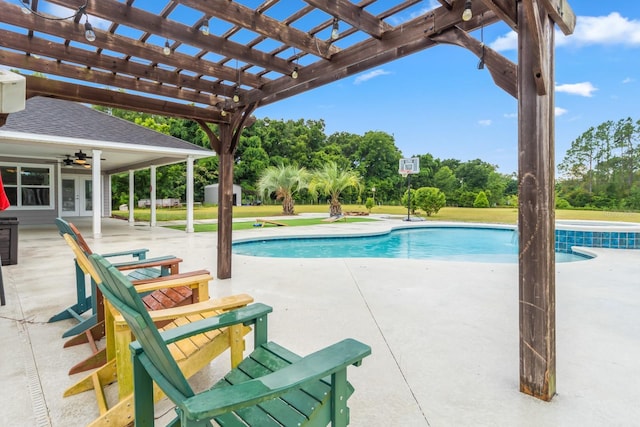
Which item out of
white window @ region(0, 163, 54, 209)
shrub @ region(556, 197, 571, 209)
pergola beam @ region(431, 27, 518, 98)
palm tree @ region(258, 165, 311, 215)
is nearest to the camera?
pergola beam @ region(431, 27, 518, 98)

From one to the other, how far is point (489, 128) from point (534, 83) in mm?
42216

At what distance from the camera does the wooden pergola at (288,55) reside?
6.51 ft

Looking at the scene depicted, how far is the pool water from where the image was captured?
8.83m

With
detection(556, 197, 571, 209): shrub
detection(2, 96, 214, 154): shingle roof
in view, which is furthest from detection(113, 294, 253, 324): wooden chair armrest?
detection(556, 197, 571, 209): shrub

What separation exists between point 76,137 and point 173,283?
890 centimetres

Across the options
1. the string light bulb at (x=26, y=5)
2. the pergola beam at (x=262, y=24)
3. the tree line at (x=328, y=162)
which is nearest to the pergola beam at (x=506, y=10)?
the pergola beam at (x=262, y=24)

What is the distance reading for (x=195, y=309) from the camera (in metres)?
1.89

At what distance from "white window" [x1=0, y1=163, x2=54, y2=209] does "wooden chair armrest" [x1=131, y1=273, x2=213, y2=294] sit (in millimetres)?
14165

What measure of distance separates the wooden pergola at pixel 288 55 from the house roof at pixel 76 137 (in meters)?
6.47

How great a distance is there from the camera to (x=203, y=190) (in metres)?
30.6

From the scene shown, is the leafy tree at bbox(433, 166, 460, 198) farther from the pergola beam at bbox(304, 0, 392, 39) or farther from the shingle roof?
the pergola beam at bbox(304, 0, 392, 39)

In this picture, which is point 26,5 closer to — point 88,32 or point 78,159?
point 88,32

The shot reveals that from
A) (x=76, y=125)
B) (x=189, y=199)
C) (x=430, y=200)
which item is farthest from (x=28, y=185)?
(x=430, y=200)

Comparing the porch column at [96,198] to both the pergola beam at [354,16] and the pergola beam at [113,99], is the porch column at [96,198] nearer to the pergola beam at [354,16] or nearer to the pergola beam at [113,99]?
the pergola beam at [113,99]
